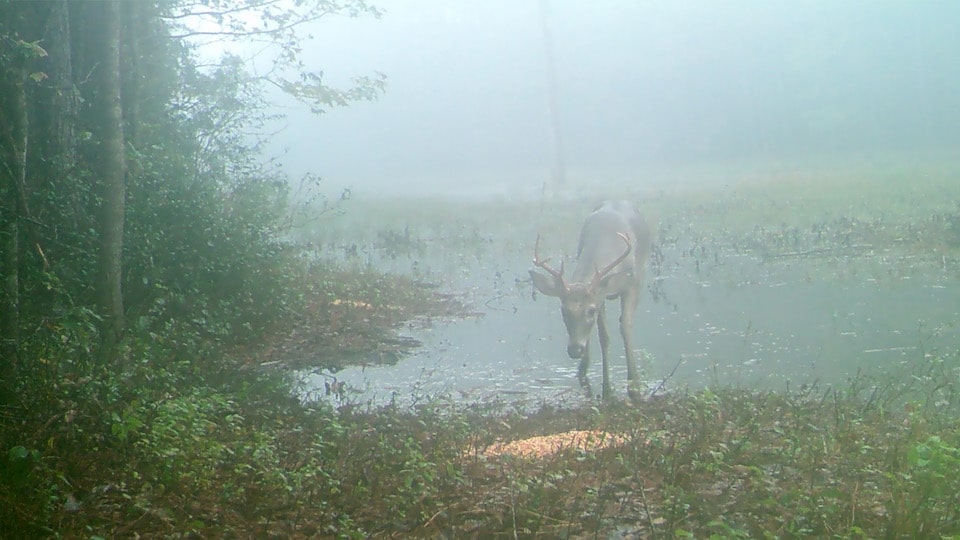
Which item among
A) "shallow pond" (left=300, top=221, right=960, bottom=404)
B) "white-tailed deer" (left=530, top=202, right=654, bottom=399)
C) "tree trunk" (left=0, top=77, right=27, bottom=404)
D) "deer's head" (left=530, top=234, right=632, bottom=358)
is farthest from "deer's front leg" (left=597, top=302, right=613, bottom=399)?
"tree trunk" (left=0, top=77, right=27, bottom=404)

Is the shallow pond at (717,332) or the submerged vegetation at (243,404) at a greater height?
the submerged vegetation at (243,404)

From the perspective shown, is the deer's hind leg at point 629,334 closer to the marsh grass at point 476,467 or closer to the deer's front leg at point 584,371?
the deer's front leg at point 584,371

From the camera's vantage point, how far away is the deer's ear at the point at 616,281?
10.4 metres

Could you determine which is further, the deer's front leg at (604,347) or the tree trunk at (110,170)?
the deer's front leg at (604,347)

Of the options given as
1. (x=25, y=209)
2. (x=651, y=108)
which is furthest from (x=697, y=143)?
(x=25, y=209)

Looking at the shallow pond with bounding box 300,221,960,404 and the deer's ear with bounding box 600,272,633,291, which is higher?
the deer's ear with bounding box 600,272,633,291

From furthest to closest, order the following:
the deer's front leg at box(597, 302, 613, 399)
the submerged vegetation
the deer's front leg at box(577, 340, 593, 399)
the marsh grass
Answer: the deer's front leg at box(577, 340, 593, 399), the deer's front leg at box(597, 302, 613, 399), the submerged vegetation, the marsh grass

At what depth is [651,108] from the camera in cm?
2530

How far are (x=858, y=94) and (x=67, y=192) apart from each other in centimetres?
2208

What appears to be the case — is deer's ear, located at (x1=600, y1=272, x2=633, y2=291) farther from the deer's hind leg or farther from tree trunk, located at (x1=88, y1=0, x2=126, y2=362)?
tree trunk, located at (x1=88, y1=0, x2=126, y2=362)

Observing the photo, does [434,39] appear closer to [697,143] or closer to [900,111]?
[697,143]

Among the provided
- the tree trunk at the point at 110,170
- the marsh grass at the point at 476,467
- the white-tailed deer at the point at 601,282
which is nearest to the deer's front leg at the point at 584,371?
the white-tailed deer at the point at 601,282

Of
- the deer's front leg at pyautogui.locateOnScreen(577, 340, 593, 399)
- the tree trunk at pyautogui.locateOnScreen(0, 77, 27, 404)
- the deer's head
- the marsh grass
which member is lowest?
the deer's front leg at pyautogui.locateOnScreen(577, 340, 593, 399)

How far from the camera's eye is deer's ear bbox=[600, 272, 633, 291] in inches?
410
